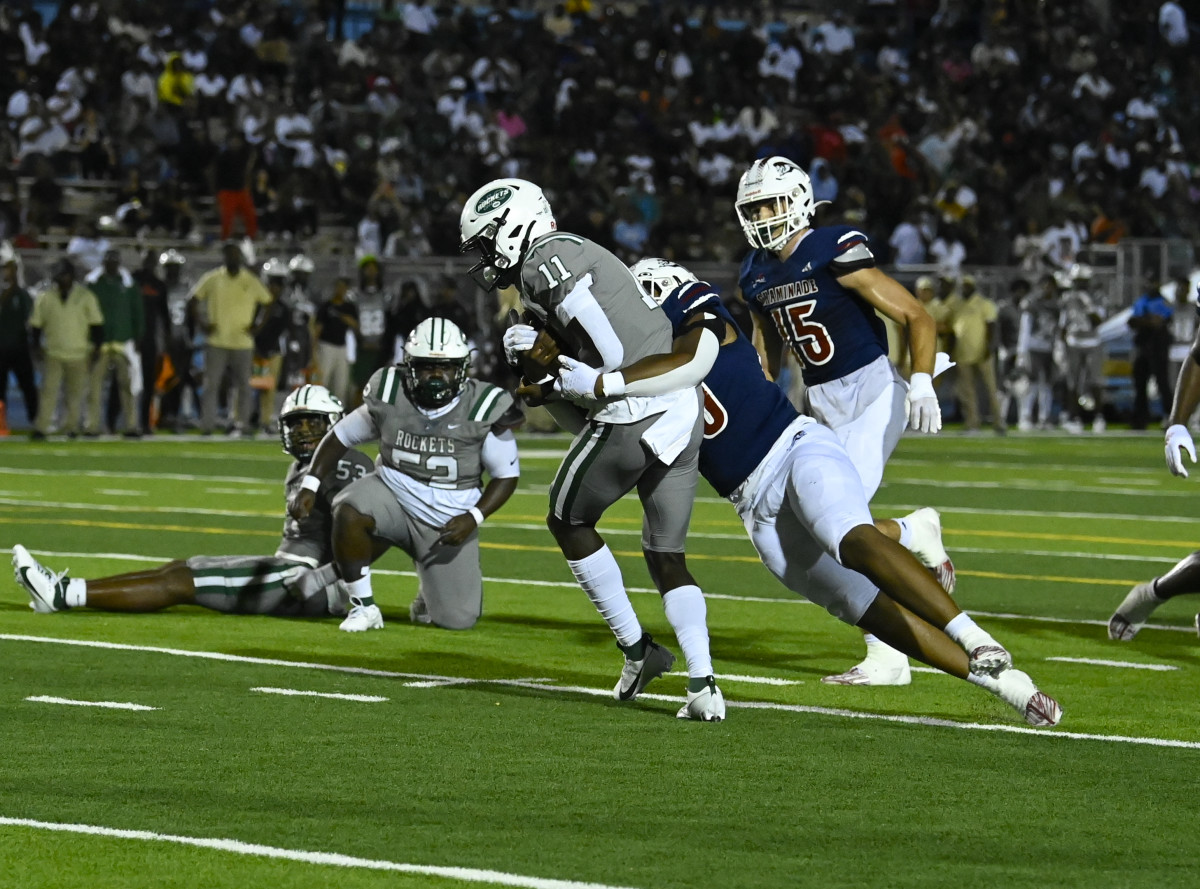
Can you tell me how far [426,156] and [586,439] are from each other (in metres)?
21.6

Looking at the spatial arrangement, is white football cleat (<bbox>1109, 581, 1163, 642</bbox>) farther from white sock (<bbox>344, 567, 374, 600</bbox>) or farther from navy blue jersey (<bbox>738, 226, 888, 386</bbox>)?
white sock (<bbox>344, 567, 374, 600</bbox>)

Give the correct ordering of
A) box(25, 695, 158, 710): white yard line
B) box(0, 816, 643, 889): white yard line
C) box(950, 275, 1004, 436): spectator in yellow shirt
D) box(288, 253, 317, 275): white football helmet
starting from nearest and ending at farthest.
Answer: box(0, 816, 643, 889): white yard line, box(25, 695, 158, 710): white yard line, box(288, 253, 317, 275): white football helmet, box(950, 275, 1004, 436): spectator in yellow shirt

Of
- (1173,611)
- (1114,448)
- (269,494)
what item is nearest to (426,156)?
(1114,448)

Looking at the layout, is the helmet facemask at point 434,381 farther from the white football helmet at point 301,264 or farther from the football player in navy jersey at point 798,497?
the white football helmet at point 301,264

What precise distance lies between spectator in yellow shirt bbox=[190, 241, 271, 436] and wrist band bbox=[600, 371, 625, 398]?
1618 centimetres

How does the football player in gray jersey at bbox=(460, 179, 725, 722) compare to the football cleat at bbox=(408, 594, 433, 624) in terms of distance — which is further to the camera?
the football cleat at bbox=(408, 594, 433, 624)

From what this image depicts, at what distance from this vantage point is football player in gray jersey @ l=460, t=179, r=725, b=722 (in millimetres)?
6797

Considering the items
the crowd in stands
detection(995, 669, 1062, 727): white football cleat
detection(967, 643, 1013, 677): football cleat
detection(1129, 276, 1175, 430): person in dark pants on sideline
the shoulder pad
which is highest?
the crowd in stands

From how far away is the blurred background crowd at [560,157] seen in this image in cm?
2447

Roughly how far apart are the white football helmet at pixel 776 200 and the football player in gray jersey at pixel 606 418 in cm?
115

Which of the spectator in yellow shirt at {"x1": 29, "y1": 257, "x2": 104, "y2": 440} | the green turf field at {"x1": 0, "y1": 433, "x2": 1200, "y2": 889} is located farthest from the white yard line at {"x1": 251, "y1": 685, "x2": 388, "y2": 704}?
the spectator in yellow shirt at {"x1": 29, "y1": 257, "x2": 104, "y2": 440}

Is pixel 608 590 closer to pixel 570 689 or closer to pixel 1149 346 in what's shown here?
pixel 570 689

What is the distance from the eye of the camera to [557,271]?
675cm

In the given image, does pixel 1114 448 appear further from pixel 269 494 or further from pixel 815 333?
pixel 815 333
